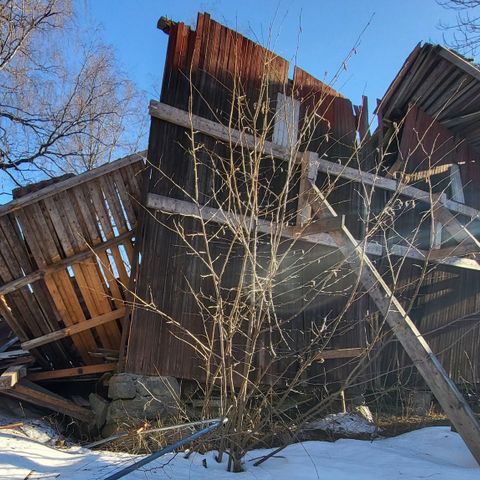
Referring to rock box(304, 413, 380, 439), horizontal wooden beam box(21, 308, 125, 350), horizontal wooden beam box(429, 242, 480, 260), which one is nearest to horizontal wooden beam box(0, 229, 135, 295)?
horizontal wooden beam box(21, 308, 125, 350)

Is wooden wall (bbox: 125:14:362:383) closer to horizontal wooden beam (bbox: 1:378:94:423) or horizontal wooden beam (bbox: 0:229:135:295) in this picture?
horizontal wooden beam (bbox: 0:229:135:295)

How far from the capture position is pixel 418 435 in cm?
538

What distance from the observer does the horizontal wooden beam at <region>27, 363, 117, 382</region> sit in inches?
281

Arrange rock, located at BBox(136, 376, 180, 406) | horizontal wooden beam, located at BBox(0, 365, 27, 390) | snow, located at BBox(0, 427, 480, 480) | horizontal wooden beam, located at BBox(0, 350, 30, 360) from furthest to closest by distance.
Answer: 1. horizontal wooden beam, located at BBox(0, 350, 30, 360)
2. rock, located at BBox(136, 376, 180, 406)
3. horizontal wooden beam, located at BBox(0, 365, 27, 390)
4. snow, located at BBox(0, 427, 480, 480)

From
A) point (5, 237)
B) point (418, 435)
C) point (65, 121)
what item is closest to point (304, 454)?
point (418, 435)

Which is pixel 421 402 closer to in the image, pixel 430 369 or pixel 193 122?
pixel 430 369

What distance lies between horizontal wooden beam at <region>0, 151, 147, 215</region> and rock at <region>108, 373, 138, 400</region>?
9.38 feet

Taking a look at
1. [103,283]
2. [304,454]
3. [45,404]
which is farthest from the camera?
[103,283]

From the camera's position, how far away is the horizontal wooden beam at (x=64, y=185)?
679cm

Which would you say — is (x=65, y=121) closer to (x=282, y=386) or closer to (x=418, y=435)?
(x=282, y=386)

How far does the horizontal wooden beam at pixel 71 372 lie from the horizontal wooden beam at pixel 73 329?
19.9 inches

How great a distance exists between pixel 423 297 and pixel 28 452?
27.2 feet

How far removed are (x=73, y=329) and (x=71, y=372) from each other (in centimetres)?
70

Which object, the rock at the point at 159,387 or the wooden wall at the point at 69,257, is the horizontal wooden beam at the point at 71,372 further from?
the rock at the point at 159,387
